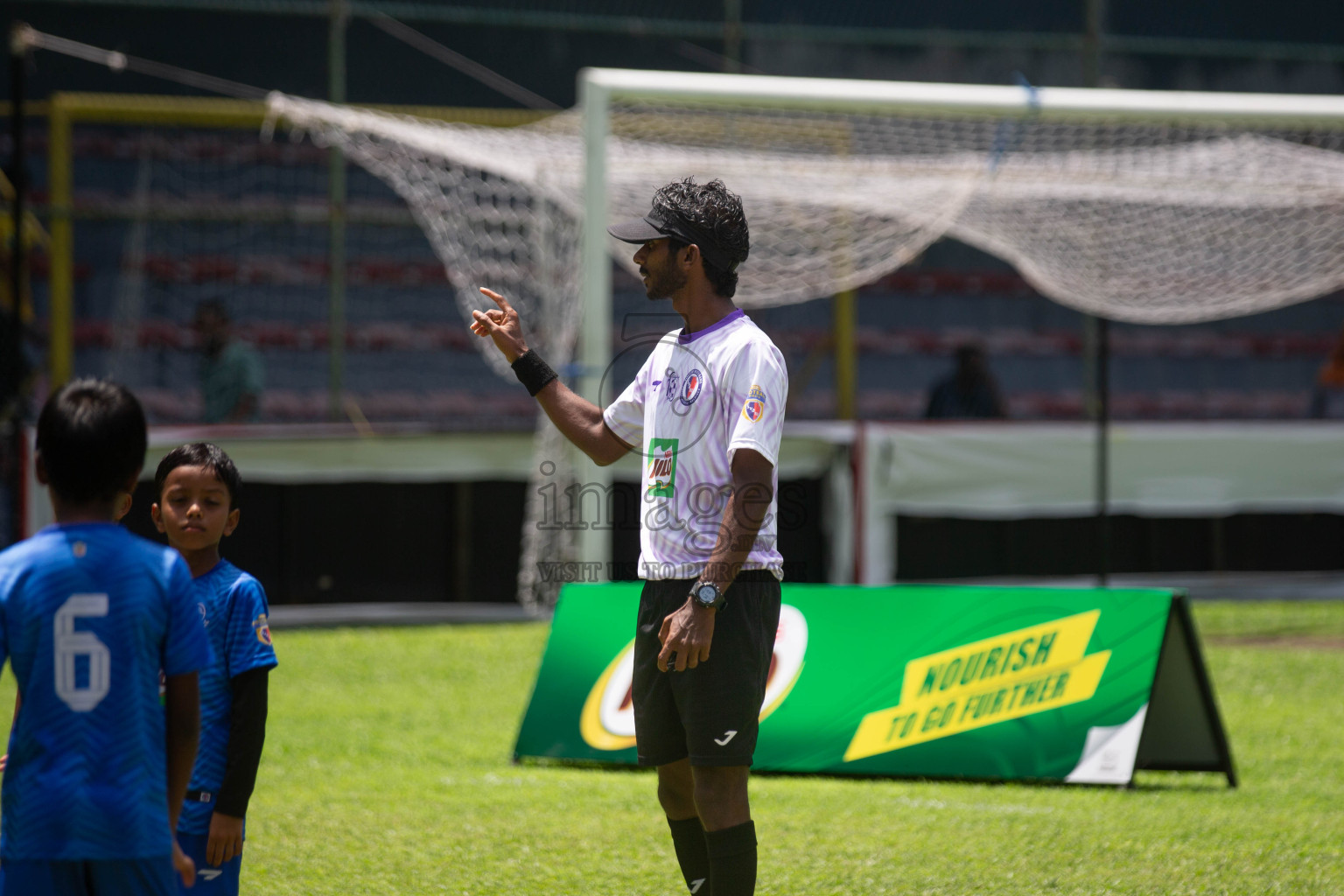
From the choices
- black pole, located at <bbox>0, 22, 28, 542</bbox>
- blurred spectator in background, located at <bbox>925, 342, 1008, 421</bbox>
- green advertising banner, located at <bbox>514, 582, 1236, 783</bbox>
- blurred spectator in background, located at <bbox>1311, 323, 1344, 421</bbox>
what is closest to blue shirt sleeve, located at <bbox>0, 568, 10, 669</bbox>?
green advertising banner, located at <bbox>514, 582, 1236, 783</bbox>

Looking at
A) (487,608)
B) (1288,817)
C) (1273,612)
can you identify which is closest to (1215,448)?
(1273,612)

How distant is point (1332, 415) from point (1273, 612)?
3.33 m

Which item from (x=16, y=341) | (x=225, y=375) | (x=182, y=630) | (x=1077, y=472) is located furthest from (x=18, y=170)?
(x=182, y=630)

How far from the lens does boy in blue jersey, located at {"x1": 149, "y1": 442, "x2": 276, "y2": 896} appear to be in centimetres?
297

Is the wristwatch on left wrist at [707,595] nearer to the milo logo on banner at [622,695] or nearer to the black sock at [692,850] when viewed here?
the black sock at [692,850]

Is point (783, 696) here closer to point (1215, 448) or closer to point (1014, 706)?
point (1014, 706)

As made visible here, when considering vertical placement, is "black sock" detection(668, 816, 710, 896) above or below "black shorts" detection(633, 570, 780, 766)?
below

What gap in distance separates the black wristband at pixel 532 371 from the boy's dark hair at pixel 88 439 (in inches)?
55.2

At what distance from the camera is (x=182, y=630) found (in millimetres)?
2496

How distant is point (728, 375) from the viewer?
3.49 metres

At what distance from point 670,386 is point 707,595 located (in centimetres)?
55

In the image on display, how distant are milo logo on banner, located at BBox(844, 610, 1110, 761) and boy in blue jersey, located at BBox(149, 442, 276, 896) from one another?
356 cm

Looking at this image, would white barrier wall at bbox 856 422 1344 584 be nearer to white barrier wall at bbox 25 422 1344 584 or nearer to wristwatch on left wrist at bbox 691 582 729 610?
white barrier wall at bbox 25 422 1344 584

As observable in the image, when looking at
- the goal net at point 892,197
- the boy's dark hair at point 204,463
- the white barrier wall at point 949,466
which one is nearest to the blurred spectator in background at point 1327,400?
the white barrier wall at point 949,466
